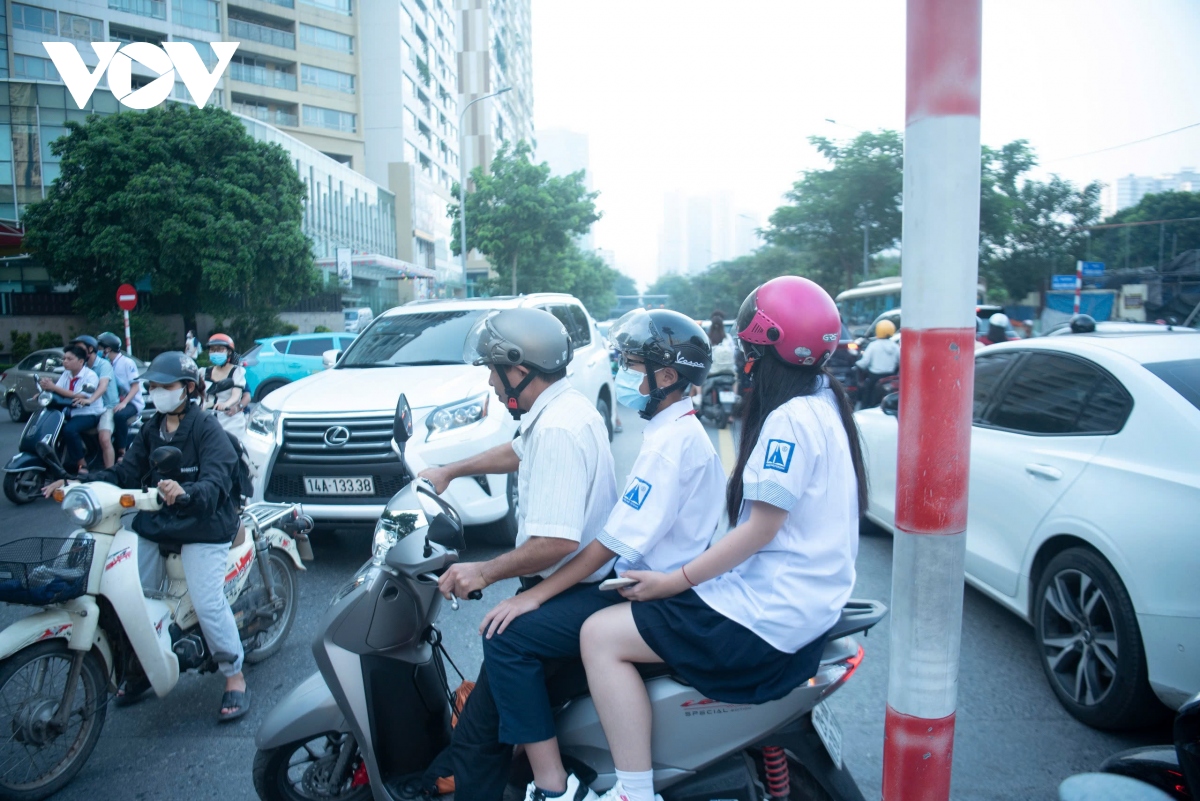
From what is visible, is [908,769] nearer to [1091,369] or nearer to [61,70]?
[1091,369]

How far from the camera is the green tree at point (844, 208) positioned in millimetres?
33656

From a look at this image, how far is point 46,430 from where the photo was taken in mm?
8086

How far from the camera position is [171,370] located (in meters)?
3.43

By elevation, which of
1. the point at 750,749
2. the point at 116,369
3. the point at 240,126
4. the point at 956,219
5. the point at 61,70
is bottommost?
the point at 750,749

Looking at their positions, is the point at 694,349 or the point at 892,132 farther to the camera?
the point at 892,132

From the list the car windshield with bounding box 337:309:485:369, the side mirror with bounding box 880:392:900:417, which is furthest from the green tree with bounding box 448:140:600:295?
the side mirror with bounding box 880:392:900:417

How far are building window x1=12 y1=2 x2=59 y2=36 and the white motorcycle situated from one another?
43707 millimetres

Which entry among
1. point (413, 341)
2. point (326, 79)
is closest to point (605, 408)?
point (413, 341)

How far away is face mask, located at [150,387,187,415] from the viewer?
11.2 ft

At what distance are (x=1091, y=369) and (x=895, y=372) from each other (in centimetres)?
692

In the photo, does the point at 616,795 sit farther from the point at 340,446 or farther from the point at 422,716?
the point at 340,446

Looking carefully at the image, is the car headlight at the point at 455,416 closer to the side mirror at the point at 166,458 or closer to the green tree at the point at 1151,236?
the side mirror at the point at 166,458

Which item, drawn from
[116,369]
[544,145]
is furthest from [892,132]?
[544,145]

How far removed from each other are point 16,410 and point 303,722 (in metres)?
17.1
